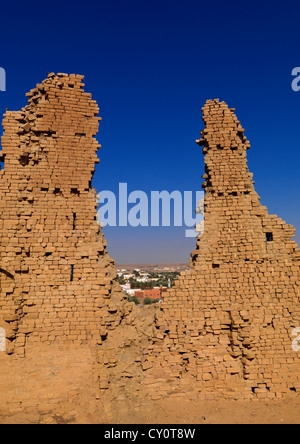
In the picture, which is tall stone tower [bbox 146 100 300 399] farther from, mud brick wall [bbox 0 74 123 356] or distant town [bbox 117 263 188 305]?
mud brick wall [bbox 0 74 123 356]

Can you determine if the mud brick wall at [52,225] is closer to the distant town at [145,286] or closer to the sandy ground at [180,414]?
the sandy ground at [180,414]

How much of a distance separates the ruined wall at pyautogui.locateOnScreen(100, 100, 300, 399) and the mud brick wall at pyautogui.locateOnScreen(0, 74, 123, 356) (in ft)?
5.99

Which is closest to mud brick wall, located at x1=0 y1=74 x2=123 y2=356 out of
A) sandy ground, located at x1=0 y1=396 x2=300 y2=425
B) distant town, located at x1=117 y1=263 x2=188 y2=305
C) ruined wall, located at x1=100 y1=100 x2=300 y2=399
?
sandy ground, located at x1=0 y1=396 x2=300 y2=425

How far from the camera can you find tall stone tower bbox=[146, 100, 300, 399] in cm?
685

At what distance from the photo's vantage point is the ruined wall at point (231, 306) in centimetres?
682

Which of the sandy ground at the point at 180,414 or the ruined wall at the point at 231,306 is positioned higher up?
the ruined wall at the point at 231,306

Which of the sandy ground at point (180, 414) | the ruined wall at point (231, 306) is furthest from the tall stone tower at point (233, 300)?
the sandy ground at point (180, 414)

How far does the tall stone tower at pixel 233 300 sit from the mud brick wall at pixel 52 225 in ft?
6.57

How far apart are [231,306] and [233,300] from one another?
0.16 meters

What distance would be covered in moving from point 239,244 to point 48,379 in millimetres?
5619
